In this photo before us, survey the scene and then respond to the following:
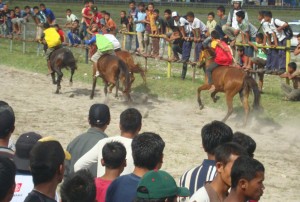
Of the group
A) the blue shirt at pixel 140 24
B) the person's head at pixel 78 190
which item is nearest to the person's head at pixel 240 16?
the blue shirt at pixel 140 24

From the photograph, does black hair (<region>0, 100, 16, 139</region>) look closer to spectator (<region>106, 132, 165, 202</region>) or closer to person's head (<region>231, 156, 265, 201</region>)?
spectator (<region>106, 132, 165, 202</region>)

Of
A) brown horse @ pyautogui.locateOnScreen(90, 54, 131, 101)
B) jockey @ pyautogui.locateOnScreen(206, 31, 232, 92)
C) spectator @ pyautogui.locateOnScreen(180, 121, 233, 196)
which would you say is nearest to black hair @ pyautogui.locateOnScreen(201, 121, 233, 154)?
spectator @ pyautogui.locateOnScreen(180, 121, 233, 196)

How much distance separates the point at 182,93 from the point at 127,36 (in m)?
6.47

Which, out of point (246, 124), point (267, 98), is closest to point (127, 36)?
point (267, 98)

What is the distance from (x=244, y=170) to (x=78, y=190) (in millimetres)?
1283

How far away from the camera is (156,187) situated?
448cm

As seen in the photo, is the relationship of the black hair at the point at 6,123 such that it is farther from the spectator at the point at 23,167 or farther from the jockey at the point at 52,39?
the jockey at the point at 52,39

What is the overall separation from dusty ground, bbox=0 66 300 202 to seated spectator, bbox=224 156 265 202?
540cm

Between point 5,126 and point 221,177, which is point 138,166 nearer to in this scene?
point 221,177

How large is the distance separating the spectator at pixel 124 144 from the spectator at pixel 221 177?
1.16 metres

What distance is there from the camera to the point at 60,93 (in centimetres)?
2025

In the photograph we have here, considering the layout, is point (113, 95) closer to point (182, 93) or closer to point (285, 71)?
point (182, 93)

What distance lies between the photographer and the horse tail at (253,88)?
16.0 meters

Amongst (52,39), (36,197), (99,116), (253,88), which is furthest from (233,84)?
(36,197)
